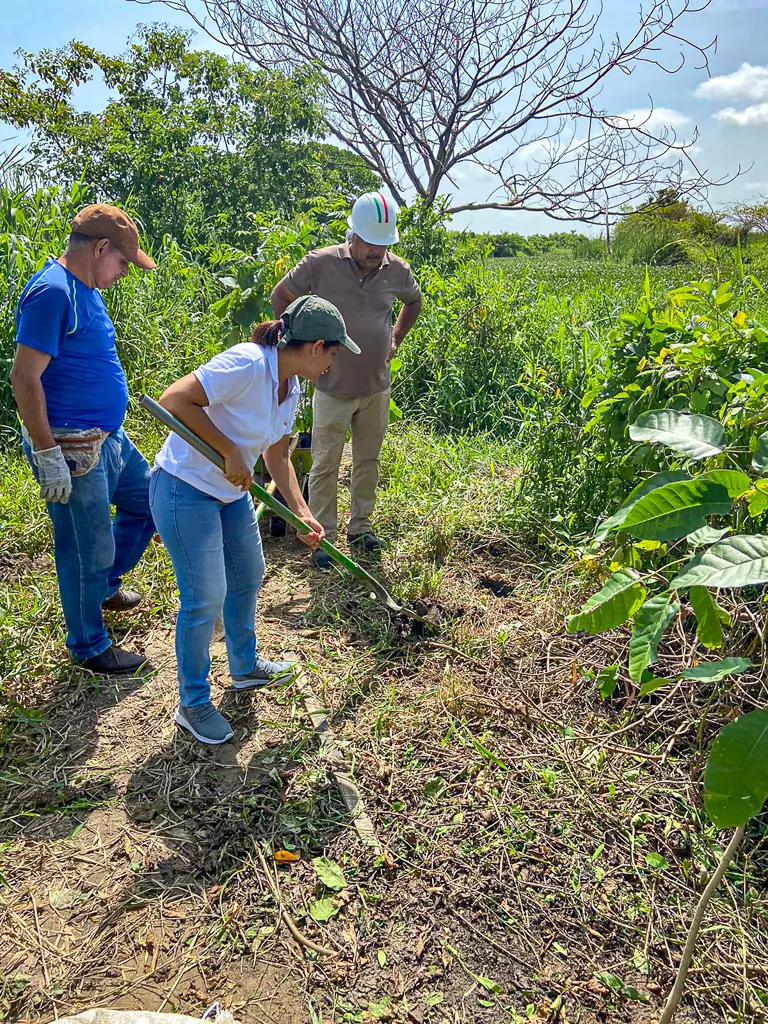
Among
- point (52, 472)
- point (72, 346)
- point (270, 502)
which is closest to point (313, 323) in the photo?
point (270, 502)

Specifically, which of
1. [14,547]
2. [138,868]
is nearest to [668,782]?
[138,868]

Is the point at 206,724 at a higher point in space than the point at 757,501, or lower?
lower

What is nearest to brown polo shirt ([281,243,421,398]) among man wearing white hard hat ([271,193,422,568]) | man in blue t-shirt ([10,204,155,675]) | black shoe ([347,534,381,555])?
man wearing white hard hat ([271,193,422,568])

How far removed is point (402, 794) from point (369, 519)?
184cm

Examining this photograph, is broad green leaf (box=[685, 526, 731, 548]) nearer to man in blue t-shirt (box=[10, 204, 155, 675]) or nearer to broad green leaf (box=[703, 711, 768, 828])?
broad green leaf (box=[703, 711, 768, 828])

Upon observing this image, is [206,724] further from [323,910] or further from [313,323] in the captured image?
[313,323]

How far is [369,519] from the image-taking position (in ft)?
12.9

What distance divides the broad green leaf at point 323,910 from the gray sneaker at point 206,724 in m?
0.70

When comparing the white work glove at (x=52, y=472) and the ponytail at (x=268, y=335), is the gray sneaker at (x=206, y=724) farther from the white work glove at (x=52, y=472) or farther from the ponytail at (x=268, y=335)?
the ponytail at (x=268, y=335)

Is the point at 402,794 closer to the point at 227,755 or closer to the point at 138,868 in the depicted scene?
the point at 227,755

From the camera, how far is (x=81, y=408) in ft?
8.45

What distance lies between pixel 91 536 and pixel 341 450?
139 centimetres

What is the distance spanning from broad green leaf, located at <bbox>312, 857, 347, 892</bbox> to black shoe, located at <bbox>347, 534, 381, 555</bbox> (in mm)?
1852

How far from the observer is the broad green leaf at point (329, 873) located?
2.04m
